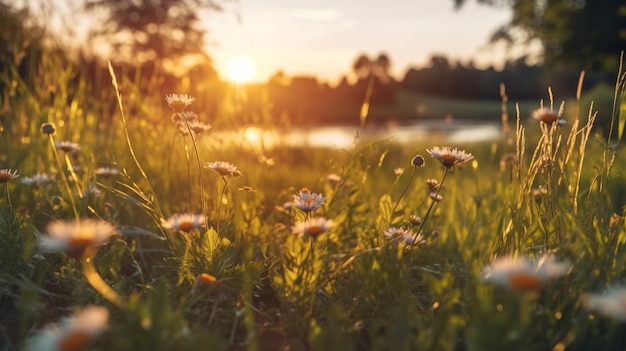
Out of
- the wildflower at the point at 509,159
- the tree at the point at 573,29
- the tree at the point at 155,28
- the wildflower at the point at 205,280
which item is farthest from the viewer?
the tree at the point at 155,28

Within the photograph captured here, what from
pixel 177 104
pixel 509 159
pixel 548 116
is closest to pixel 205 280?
pixel 177 104

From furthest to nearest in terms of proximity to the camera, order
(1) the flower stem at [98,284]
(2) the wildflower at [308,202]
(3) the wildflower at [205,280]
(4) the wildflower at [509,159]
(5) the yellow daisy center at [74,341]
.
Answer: (4) the wildflower at [509,159] < (2) the wildflower at [308,202] < (3) the wildflower at [205,280] < (1) the flower stem at [98,284] < (5) the yellow daisy center at [74,341]

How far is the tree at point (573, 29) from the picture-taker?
13047mm

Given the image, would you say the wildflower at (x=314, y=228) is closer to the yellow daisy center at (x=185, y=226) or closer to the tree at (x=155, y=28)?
the yellow daisy center at (x=185, y=226)

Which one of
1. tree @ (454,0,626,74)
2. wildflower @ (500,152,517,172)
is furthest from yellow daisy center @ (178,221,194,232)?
tree @ (454,0,626,74)

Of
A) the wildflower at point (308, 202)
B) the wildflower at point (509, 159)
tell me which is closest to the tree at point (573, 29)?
the wildflower at point (509, 159)

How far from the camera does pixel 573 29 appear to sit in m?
13.7

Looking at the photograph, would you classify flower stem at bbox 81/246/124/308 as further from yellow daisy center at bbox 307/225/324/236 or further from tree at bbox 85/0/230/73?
tree at bbox 85/0/230/73

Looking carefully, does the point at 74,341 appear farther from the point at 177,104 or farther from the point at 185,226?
the point at 177,104

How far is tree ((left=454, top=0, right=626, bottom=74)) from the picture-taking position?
13.0 meters

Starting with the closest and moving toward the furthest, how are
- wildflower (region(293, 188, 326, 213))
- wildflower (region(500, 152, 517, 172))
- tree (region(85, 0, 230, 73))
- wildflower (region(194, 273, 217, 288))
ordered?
wildflower (region(194, 273, 217, 288)), wildflower (region(293, 188, 326, 213)), wildflower (region(500, 152, 517, 172)), tree (region(85, 0, 230, 73))

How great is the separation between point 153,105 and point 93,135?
0.52m

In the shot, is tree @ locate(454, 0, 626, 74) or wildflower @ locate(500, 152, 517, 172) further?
tree @ locate(454, 0, 626, 74)

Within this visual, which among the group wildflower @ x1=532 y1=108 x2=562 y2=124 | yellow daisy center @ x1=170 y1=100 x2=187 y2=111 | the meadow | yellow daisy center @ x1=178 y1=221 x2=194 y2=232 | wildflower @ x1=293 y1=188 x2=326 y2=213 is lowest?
the meadow
